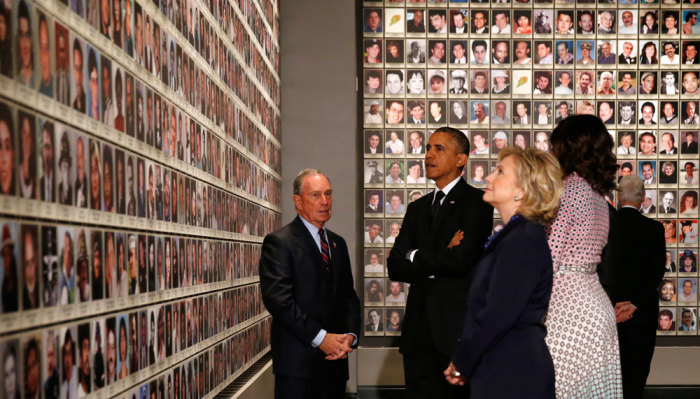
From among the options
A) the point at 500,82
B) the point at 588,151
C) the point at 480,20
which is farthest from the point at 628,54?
the point at 588,151

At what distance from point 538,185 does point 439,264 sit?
136 cm

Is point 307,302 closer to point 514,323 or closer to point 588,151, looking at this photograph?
point 514,323

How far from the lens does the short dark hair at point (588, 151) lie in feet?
12.6

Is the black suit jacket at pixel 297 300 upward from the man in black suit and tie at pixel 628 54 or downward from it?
downward

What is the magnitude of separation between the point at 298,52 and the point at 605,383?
16.7 ft

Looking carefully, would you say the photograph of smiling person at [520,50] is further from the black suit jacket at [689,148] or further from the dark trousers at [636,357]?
the dark trousers at [636,357]

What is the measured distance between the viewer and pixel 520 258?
2.92 metres

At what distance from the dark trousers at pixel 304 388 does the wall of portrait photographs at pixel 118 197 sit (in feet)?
1.24

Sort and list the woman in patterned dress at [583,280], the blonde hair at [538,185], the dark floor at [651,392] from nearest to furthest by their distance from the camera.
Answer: the blonde hair at [538,185], the woman in patterned dress at [583,280], the dark floor at [651,392]

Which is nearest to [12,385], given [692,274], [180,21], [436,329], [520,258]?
[520,258]

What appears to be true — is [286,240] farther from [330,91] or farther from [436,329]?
[330,91]

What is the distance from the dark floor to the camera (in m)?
7.94

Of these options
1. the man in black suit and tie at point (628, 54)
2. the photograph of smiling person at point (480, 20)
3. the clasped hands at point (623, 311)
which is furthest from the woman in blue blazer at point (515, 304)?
the man in black suit and tie at point (628, 54)

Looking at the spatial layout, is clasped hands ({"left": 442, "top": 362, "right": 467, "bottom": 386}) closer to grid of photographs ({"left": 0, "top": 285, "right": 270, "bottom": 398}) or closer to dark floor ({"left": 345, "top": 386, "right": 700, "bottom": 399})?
grid of photographs ({"left": 0, "top": 285, "right": 270, "bottom": 398})
